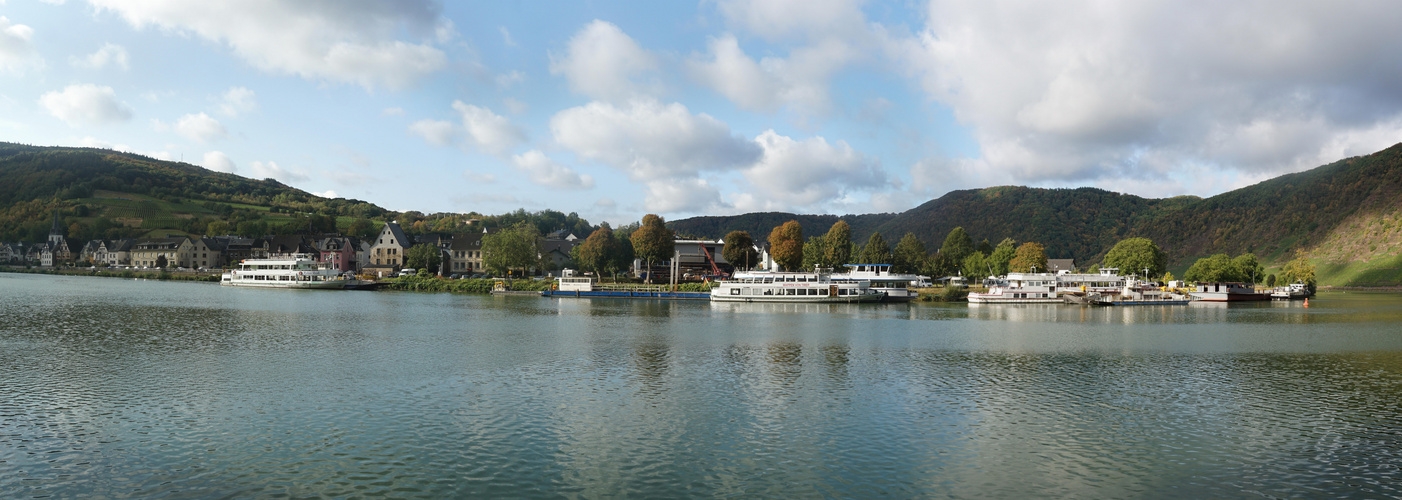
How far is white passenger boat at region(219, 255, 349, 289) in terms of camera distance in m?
107

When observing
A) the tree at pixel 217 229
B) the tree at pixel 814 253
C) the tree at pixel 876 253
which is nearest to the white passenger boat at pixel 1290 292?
the tree at pixel 876 253

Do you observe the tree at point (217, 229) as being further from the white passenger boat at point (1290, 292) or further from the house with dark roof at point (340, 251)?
the white passenger boat at point (1290, 292)

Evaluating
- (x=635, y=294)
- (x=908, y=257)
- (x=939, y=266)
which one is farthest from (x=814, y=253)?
(x=635, y=294)

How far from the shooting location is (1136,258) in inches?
4281

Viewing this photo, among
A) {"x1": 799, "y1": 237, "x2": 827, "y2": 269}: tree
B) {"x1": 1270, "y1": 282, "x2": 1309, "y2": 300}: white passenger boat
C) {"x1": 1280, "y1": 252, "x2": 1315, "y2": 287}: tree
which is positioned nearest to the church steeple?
{"x1": 799, "y1": 237, "x2": 827, "y2": 269}: tree

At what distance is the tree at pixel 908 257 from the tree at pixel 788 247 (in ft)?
49.9

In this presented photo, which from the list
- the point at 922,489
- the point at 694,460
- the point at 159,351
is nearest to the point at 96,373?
the point at 159,351

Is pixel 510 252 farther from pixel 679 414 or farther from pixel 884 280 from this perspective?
pixel 679 414

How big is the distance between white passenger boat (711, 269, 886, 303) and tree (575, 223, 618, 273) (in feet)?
81.4

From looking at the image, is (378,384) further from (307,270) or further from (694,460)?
(307,270)

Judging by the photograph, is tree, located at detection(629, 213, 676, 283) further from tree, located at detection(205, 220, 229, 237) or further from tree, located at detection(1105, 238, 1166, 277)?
tree, located at detection(205, 220, 229, 237)

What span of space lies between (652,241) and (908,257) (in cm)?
4285

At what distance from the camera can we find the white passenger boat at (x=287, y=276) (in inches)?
4200

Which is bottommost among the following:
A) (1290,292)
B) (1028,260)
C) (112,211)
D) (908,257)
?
A: (1290,292)
